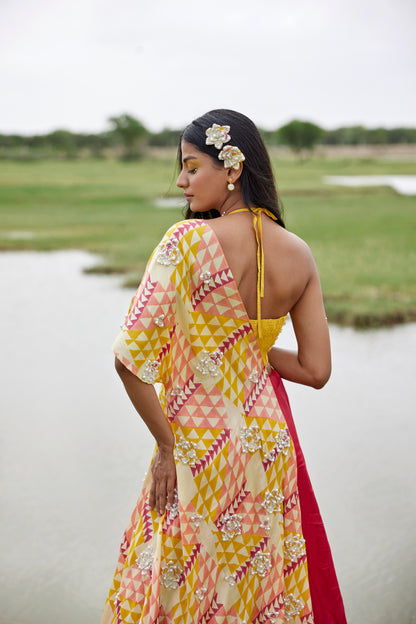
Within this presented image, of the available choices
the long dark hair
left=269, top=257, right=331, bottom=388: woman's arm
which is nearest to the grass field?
the long dark hair

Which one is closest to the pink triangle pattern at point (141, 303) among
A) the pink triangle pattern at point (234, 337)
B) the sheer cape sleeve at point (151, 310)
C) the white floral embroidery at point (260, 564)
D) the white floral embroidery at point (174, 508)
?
the sheer cape sleeve at point (151, 310)

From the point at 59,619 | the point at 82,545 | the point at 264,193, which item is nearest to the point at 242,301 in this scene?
the point at 264,193

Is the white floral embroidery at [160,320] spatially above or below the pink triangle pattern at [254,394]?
above

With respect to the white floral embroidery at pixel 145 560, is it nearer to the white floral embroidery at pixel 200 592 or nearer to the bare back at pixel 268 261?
the white floral embroidery at pixel 200 592

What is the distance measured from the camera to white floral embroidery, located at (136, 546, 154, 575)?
1.59 m

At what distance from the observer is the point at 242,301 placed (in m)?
1.49

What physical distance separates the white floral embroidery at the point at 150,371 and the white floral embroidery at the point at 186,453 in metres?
0.17

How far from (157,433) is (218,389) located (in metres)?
0.16

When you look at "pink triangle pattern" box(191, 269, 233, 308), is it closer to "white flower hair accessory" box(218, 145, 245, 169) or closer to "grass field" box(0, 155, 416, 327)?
"white flower hair accessory" box(218, 145, 245, 169)

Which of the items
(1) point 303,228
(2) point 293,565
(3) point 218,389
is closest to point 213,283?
(3) point 218,389

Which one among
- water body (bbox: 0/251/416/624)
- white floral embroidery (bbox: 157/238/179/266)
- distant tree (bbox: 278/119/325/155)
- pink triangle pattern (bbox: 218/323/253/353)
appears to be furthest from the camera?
distant tree (bbox: 278/119/325/155)

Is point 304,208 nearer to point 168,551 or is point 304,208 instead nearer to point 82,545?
point 82,545

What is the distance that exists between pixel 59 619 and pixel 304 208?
16.4 m

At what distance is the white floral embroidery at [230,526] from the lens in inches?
61.4
